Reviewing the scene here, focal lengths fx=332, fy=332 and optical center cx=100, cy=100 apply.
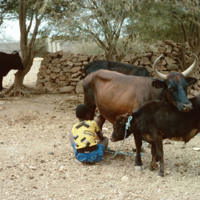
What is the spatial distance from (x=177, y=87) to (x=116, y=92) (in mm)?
1279

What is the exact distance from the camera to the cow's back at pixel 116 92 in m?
5.46

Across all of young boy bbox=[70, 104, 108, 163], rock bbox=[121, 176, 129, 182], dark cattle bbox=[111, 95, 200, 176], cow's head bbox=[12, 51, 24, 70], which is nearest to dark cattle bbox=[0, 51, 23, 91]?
cow's head bbox=[12, 51, 24, 70]

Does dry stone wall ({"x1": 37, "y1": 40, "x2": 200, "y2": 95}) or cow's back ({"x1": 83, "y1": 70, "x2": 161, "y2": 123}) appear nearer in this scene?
cow's back ({"x1": 83, "y1": 70, "x2": 161, "y2": 123})

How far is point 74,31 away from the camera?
959 centimetres

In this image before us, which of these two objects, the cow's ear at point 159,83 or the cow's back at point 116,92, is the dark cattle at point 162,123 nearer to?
the cow's ear at point 159,83

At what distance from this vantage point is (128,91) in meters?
5.65

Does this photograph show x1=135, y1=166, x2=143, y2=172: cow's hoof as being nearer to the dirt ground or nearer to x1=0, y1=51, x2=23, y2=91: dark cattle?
the dirt ground

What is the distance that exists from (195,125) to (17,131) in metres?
4.34

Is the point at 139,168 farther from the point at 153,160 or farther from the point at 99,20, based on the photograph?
the point at 99,20

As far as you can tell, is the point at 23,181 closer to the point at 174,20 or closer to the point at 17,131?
the point at 17,131

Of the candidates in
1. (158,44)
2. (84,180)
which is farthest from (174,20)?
(84,180)

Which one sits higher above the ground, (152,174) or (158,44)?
(158,44)

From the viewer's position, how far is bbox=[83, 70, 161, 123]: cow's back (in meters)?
5.46

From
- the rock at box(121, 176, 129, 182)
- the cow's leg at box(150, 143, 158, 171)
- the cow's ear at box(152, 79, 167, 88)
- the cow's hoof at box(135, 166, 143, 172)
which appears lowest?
the cow's hoof at box(135, 166, 143, 172)
